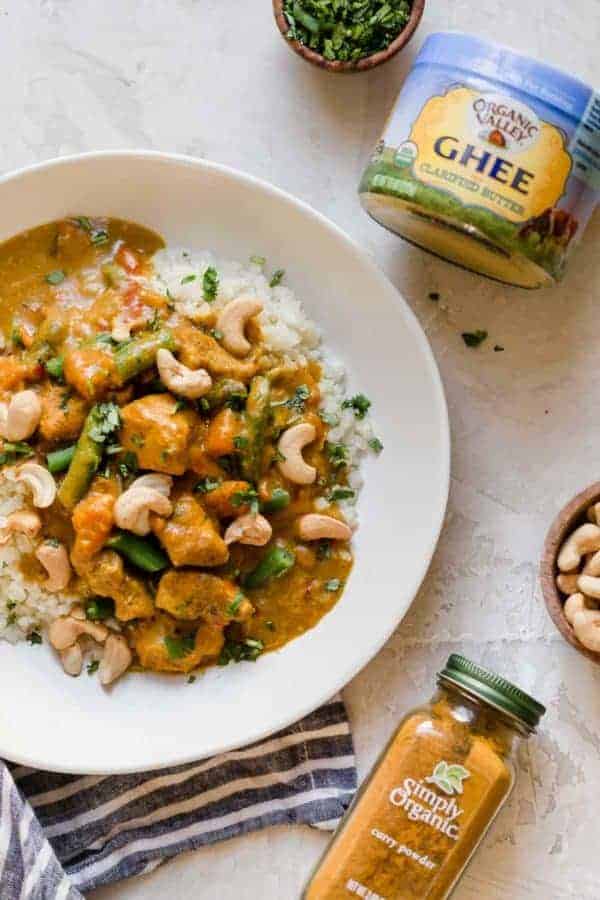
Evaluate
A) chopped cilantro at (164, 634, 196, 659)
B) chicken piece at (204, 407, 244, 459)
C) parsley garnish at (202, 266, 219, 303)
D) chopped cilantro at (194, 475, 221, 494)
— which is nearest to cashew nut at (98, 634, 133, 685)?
chopped cilantro at (164, 634, 196, 659)

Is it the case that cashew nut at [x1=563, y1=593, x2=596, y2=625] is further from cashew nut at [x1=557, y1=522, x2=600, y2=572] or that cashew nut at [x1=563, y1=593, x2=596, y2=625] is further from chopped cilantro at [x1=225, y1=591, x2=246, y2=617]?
chopped cilantro at [x1=225, y1=591, x2=246, y2=617]

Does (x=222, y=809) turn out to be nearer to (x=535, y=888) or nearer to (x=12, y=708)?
(x=12, y=708)

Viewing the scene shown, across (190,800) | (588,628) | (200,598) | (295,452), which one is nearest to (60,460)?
(200,598)

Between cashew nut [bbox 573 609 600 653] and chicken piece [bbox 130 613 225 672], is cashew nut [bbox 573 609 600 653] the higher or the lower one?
the higher one

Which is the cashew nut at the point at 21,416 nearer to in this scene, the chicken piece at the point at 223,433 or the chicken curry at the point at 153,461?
the chicken curry at the point at 153,461

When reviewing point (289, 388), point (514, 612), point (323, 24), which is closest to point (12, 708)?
point (289, 388)

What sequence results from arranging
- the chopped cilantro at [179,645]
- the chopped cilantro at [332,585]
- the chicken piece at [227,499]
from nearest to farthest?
the chicken piece at [227,499] → the chopped cilantro at [179,645] → the chopped cilantro at [332,585]

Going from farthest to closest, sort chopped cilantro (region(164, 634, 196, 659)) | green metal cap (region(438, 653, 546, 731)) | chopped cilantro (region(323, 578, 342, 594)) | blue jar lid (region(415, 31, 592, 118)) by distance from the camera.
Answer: chopped cilantro (region(323, 578, 342, 594)) < chopped cilantro (region(164, 634, 196, 659)) < green metal cap (region(438, 653, 546, 731)) < blue jar lid (region(415, 31, 592, 118))

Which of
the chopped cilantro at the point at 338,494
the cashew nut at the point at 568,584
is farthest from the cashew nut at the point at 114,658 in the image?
the cashew nut at the point at 568,584

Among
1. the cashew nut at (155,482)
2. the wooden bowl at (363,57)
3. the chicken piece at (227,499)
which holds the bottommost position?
the cashew nut at (155,482)
